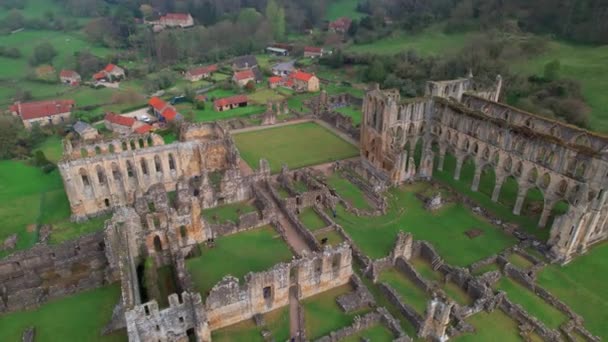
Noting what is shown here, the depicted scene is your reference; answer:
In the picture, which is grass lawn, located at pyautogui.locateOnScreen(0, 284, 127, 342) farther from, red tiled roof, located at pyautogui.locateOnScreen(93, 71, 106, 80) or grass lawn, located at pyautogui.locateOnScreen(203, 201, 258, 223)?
red tiled roof, located at pyautogui.locateOnScreen(93, 71, 106, 80)

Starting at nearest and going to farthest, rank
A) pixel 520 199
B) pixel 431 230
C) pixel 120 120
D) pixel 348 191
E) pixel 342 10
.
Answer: pixel 431 230
pixel 520 199
pixel 348 191
pixel 120 120
pixel 342 10

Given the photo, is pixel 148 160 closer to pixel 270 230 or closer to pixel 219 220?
pixel 219 220

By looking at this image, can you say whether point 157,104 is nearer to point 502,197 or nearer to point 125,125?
point 125,125

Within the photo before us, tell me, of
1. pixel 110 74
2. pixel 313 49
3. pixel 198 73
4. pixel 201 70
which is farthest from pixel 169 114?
pixel 313 49

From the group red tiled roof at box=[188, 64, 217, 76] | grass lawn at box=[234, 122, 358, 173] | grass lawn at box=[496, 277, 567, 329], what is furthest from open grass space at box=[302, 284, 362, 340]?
red tiled roof at box=[188, 64, 217, 76]

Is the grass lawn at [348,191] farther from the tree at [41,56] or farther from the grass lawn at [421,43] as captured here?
the tree at [41,56]

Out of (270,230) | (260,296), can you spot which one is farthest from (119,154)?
(260,296)

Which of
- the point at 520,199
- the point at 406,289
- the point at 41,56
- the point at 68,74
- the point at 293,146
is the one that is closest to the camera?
the point at 406,289
